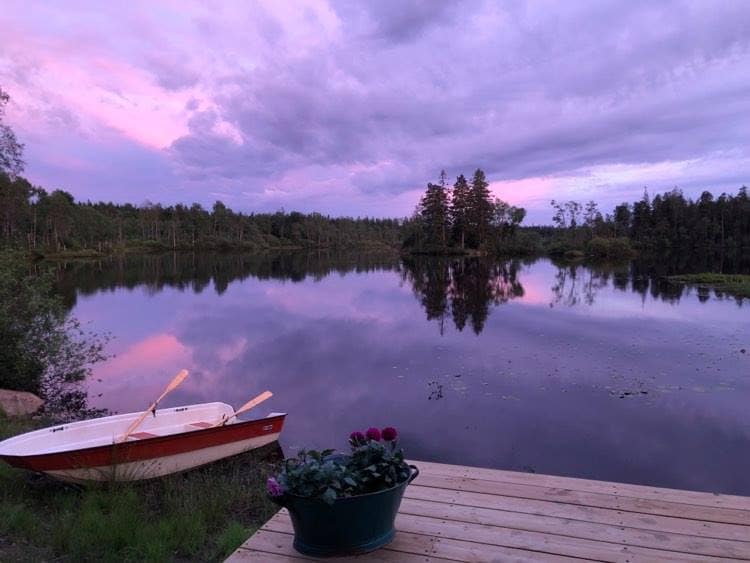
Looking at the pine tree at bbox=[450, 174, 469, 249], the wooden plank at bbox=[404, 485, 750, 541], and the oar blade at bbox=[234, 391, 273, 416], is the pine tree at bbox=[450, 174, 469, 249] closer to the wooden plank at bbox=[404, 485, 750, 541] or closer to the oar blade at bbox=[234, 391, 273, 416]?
the oar blade at bbox=[234, 391, 273, 416]

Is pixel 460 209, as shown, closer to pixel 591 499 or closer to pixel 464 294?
pixel 464 294

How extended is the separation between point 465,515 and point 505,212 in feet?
283

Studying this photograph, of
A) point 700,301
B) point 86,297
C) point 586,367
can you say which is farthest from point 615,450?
point 86,297

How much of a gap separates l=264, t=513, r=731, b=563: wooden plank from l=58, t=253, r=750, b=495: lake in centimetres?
493

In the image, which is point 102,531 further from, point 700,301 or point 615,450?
point 700,301

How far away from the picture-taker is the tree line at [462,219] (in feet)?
261

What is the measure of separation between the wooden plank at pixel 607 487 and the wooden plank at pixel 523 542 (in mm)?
848

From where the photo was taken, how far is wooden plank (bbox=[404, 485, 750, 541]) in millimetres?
3428

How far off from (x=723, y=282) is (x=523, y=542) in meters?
36.3

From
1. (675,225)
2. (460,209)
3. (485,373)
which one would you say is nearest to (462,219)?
(460,209)

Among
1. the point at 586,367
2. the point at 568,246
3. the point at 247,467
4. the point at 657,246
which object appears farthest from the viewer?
the point at 657,246

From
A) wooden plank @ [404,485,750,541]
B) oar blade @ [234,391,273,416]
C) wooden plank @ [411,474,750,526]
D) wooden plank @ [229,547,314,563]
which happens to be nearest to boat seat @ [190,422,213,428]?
oar blade @ [234,391,273,416]

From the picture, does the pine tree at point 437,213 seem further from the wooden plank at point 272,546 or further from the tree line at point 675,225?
the wooden plank at point 272,546

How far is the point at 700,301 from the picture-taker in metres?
25.9
